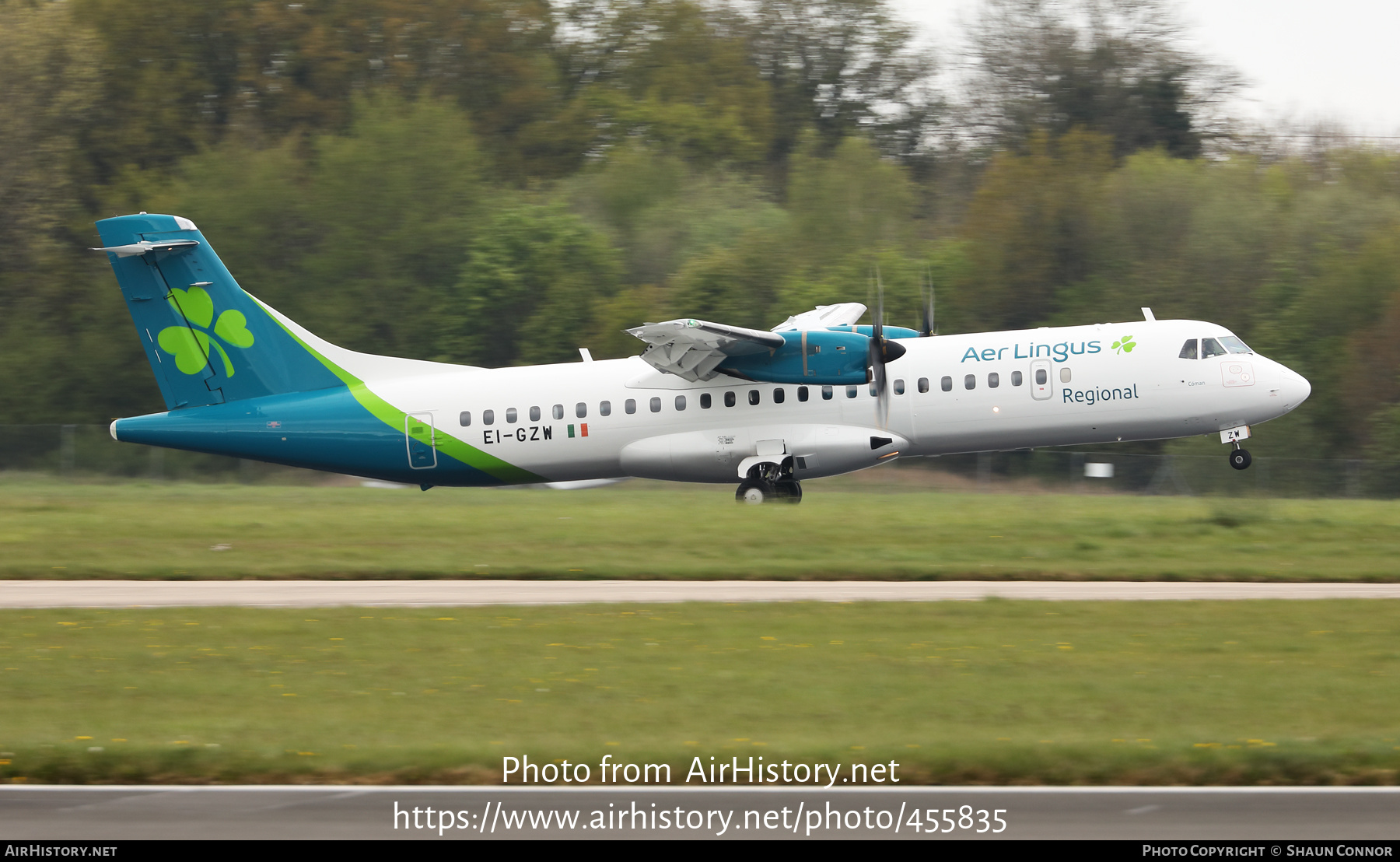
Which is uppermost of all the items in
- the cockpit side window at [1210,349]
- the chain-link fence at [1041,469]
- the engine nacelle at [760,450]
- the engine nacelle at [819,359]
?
the engine nacelle at [819,359]

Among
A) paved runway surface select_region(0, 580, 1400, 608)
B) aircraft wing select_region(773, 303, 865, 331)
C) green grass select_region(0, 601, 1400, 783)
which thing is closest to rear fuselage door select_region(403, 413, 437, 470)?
aircraft wing select_region(773, 303, 865, 331)

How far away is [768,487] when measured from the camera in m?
25.8

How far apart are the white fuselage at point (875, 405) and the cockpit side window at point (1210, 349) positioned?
0.42ft

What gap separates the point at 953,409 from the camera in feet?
82.1

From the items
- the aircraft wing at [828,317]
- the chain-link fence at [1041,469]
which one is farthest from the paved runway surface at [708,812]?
the chain-link fence at [1041,469]

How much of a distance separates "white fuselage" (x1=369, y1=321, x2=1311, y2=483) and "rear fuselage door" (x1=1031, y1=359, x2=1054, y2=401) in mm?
19

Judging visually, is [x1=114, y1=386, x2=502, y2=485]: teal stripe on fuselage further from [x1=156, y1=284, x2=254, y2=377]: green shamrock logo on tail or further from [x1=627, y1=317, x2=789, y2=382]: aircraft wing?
[x1=627, y1=317, x2=789, y2=382]: aircraft wing

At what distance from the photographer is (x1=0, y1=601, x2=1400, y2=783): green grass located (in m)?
9.78

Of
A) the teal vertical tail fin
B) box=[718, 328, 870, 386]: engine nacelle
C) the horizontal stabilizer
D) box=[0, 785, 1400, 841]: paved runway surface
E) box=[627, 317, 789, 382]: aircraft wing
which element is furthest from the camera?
the teal vertical tail fin

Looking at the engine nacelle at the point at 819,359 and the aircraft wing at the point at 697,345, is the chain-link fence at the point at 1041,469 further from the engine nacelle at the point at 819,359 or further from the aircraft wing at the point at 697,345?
the aircraft wing at the point at 697,345

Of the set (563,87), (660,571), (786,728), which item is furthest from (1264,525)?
(563,87)

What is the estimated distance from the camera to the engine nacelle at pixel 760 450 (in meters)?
25.2

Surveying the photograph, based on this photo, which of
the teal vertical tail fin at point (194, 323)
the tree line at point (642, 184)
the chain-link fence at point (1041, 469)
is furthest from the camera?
the tree line at point (642, 184)

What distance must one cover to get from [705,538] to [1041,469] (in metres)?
15.1
